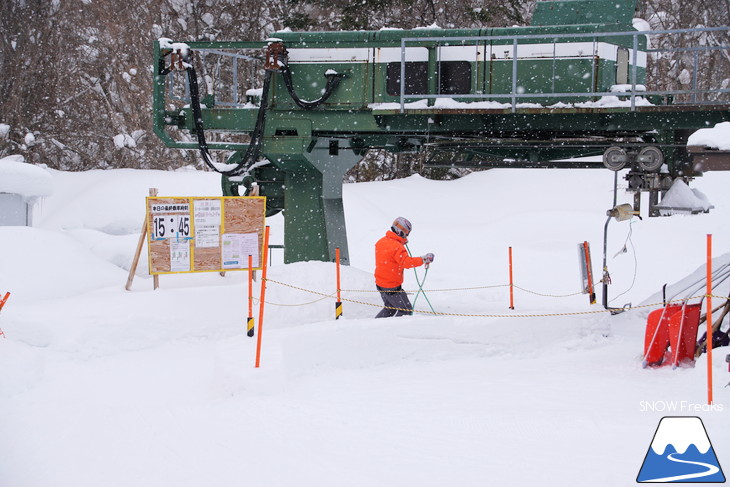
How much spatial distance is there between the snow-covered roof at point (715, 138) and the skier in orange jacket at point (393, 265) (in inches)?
168

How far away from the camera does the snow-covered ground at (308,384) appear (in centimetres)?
667

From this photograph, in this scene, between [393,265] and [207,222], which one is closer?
[393,265]

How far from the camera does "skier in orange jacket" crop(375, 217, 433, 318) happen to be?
41.4 ft

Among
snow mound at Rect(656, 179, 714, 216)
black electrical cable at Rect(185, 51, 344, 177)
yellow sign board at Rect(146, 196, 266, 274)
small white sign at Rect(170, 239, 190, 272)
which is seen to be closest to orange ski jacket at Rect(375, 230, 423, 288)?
yellow sign board at Rect(146, 196, 266, 274)

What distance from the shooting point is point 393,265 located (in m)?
12.7

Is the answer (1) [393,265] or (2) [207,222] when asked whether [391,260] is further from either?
(2) [207,222]

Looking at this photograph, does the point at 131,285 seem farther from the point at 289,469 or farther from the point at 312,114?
the point at 289,469

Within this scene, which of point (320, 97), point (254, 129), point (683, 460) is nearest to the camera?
point (683, 460)

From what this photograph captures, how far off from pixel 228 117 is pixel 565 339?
283 inches

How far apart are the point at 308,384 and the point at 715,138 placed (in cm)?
575

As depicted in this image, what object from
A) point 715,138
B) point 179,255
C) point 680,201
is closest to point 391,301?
point 179,255

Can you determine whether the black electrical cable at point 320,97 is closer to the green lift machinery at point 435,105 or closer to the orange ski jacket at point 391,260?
the green lift machinery at point 435,105

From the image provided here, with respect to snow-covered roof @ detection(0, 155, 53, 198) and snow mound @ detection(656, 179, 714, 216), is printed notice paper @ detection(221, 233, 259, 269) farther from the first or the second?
snow mound @ detection(656, 179, 714, 216)

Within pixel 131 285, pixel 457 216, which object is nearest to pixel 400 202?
pixel 457 216
